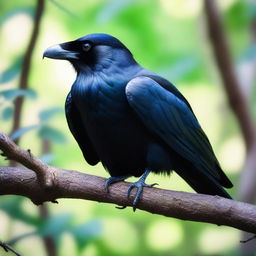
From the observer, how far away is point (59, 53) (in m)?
4.00

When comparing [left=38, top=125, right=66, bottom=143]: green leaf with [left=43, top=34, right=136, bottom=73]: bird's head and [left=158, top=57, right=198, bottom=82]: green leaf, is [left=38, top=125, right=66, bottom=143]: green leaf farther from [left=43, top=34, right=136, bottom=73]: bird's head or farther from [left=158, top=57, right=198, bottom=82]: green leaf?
[left=158, top=57, right=198, bottom=82]: green leaf

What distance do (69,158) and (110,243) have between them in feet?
2.79

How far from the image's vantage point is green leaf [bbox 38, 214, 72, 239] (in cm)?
393

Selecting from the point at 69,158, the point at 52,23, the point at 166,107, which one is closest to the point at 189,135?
the point at 166,107

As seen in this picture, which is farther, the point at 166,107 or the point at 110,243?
the point at 110,243

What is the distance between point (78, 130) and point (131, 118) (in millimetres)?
467

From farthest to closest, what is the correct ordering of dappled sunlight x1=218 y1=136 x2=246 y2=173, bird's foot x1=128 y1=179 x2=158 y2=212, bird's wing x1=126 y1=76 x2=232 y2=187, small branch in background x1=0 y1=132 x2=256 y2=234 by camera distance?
dappled sunlight x1=218 y1=136 x2=246 y2=173 → bird's wing x1=126 y1=76 x2=232 y2=187 → bird's foot x1=128 y1=179 x2=158 y2=212 → small branch in background x1=0 y1=132 x2=256 y2=234

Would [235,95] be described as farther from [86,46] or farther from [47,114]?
[47,114]

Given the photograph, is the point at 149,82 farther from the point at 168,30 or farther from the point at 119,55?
the point at 168,30

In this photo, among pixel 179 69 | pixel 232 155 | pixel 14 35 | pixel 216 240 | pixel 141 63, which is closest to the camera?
pixel 179 69

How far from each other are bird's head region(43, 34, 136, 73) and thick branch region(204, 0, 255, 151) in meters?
1.51

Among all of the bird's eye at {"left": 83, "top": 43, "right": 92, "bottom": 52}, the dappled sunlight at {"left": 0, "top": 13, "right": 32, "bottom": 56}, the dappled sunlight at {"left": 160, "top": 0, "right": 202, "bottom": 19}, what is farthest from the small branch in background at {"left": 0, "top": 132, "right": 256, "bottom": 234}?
the dappled sunlight at {"left": 0, "top": 13, "right": 32, "bottom": 56}

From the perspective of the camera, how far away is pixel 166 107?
4016mm

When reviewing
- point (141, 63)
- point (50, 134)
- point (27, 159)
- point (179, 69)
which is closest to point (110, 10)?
point (179, 69)
